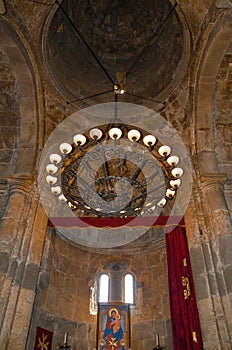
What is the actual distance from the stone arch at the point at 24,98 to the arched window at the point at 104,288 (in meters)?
3.86

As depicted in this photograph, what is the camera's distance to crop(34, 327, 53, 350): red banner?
7285 mm

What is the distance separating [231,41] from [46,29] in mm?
4621

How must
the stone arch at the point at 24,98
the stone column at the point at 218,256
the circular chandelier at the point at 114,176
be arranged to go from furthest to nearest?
1. the stone arch at the point at 24,98
2. the circular chandelier at the point at 114,176
3. the stone column at the point at 218,256

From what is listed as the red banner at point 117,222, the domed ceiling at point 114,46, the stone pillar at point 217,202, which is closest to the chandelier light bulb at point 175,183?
the stone pillar at point 217,202

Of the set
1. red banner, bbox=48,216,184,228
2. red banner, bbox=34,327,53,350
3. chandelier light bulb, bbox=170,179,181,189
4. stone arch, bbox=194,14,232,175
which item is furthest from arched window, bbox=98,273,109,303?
chandelier light bulb, bbox=170,179,181,189

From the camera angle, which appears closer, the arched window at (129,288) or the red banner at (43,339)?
the red banner at (43,339)

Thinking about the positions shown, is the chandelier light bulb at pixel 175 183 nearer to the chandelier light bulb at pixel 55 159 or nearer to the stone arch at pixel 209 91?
the stone arch at pixel 209 91

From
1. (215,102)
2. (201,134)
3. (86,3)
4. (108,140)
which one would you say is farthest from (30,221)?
(86,3)

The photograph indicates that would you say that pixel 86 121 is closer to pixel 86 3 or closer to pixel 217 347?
pixel 86 3

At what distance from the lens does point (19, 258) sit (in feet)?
22.2

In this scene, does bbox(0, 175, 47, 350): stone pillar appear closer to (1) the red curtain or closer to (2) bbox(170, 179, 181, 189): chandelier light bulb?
(1) the red curtain

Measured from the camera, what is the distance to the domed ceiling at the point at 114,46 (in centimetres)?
988

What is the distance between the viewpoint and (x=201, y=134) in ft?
28.6

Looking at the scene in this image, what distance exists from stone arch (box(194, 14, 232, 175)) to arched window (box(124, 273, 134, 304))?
3.86m
